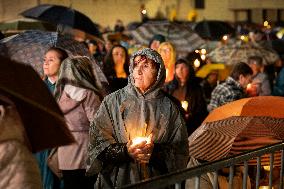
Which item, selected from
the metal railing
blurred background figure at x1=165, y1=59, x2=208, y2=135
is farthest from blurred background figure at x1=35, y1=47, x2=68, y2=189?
the metal railing

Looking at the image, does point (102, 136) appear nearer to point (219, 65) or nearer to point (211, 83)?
point (211, 83)

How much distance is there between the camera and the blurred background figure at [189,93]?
356 inches

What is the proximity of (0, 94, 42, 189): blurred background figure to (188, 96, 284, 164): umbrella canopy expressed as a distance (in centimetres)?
237

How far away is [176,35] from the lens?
15586mm

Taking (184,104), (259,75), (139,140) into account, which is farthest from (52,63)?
(259,75)

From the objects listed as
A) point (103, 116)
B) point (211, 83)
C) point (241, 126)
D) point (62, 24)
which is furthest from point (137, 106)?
point (211, 83)

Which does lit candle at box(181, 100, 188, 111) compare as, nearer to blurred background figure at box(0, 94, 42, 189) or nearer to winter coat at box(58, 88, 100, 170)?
winter coat at box(58, 88, 100, 170)

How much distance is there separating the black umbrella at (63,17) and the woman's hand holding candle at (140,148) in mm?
6726

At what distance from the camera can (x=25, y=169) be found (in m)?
3.50

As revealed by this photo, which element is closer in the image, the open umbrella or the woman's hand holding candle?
the woman's hand holding candle

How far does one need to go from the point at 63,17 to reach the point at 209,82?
340 centimetres

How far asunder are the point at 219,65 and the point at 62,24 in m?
5.01

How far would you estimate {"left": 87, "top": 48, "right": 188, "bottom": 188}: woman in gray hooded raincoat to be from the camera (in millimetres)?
5102

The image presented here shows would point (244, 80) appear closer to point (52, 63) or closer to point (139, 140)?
point (52, 63)
